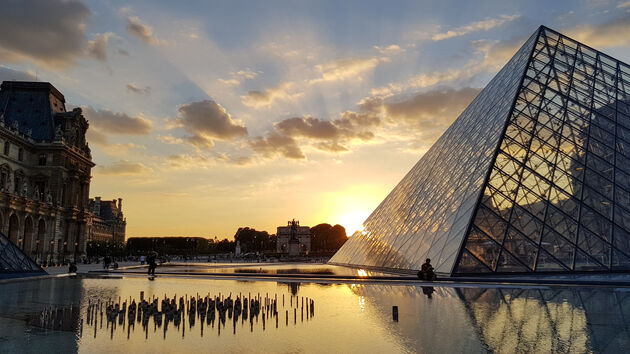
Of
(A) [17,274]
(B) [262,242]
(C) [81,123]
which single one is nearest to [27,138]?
(C) [81,123]

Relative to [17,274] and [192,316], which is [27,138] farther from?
[192,316]

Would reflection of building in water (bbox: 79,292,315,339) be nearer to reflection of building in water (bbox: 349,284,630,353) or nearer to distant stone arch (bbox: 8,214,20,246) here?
reflection of building in water (bbox: 349,284,630,353)

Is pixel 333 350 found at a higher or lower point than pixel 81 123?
lower

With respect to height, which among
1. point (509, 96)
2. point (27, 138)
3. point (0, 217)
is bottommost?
point (0, 217)

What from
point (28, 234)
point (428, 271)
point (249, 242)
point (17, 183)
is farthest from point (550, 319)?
point (249, 242)

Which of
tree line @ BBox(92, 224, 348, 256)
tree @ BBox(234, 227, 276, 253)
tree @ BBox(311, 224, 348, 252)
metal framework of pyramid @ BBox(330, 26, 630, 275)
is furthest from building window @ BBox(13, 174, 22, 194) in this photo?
tree @ BBox(311, 224, 348, 252)

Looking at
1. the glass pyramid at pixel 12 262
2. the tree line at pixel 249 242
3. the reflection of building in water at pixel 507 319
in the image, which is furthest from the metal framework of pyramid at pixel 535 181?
the tree line at pixel 249 242

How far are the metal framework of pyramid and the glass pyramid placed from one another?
82.0 ft

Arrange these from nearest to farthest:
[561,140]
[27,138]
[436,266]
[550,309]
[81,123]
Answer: [550,309]
[436,266]
[561,140]
[27,138]
[81,123]

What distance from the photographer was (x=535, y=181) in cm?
2409

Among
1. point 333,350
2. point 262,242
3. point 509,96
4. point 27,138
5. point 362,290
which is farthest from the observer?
point 262,242

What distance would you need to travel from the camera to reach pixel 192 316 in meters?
11.6

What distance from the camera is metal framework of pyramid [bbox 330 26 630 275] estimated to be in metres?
21.1

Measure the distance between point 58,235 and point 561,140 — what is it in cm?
7109
